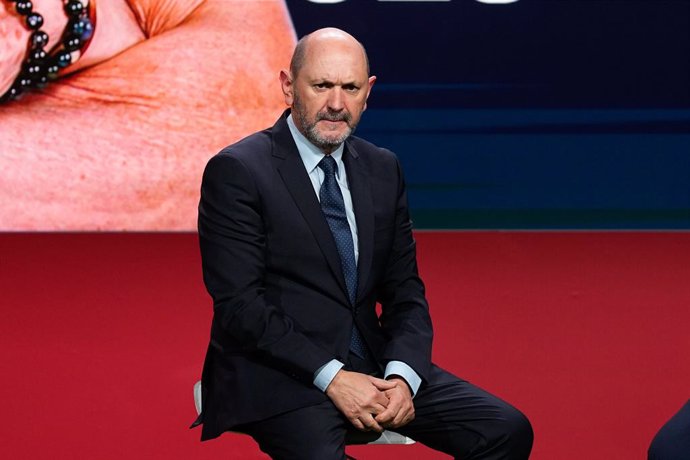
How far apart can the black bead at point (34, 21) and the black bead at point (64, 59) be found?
17 centimetres

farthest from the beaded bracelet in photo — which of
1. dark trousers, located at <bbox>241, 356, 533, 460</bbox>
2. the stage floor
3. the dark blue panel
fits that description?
dark trousers, located at <bbox>241, 356, 533, 460</bbox>

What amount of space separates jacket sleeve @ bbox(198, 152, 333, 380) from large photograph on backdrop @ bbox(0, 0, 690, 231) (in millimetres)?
3412

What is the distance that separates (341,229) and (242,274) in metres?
0.25

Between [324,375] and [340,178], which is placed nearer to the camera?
[324,375]

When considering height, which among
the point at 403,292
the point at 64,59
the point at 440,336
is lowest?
the point at 440,336

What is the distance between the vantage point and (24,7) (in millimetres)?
5625

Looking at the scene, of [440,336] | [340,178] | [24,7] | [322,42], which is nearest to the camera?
[322,42]

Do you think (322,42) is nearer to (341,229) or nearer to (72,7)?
(341,229)

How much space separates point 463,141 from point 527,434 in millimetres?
3514

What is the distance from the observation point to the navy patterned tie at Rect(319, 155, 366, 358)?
244cm

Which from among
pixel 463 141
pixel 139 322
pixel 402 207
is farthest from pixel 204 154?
pixel 402 207

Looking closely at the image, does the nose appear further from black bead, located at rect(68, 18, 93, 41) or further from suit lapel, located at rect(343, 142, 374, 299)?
black bead, located at rect(68, 18, 93, 41)

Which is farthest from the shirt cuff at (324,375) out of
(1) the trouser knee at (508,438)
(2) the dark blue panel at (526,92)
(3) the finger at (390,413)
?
(2) the dark blue panel at (526,92)

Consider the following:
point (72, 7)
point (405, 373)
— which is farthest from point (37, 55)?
point (405, 373)
